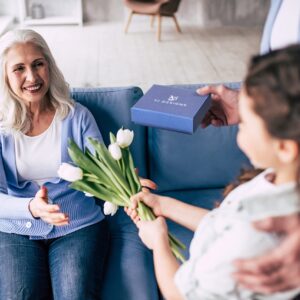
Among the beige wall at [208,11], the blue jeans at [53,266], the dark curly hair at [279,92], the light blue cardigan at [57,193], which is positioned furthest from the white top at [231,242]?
the beige wall at [208,11]

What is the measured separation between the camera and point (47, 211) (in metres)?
1.60

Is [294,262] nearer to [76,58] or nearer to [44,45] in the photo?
[44,45]

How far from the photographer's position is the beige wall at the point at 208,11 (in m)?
6.86

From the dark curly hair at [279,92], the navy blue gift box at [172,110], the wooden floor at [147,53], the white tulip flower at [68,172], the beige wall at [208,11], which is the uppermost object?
the dark curly hair at [279,92]

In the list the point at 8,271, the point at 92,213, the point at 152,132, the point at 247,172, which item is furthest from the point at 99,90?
the point at 247,172

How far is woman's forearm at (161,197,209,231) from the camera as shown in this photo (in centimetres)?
132

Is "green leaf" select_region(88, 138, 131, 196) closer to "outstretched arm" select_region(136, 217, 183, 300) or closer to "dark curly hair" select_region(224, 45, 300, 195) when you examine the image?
"outstretched arm" select_region(136, 217, 183, 300)

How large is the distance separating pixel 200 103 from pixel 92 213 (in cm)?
66

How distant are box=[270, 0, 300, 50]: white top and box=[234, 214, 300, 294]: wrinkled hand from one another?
1109mm

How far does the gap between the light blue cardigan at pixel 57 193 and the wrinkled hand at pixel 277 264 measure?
42.6 inches

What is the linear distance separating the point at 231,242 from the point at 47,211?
2.82 feet

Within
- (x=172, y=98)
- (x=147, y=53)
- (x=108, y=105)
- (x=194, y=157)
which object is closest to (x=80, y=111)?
(x=108, y=105)

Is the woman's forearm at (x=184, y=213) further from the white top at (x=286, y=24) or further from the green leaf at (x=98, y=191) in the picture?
the white top at (x=286, y=24)

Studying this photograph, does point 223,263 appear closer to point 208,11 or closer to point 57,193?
point 57,193
